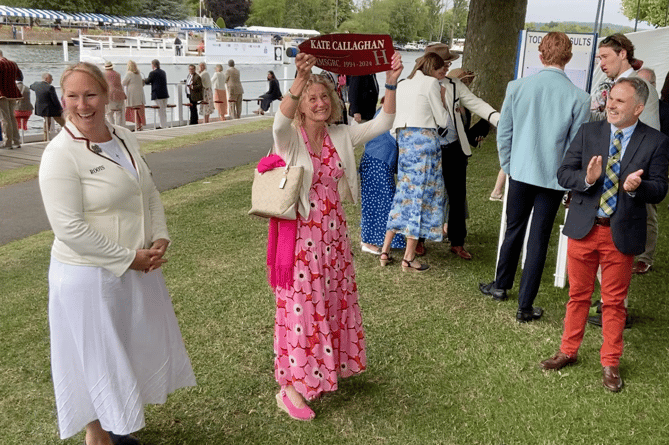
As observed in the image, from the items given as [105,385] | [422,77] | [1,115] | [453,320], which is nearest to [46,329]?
[105,385]

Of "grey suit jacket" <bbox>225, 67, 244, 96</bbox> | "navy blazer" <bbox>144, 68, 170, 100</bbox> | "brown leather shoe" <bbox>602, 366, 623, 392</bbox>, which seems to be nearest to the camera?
"brown leather shoe" <bbox>602, 366, 623, 392</bbox>

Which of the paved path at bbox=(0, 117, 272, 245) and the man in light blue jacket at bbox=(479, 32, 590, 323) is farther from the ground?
the man in light blue jacket at bbox=(479, 32, 590, 323)

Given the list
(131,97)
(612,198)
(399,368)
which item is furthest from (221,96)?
(612,198)

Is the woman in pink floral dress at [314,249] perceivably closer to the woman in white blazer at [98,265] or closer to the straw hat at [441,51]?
the woman in white blazer at [98,265]

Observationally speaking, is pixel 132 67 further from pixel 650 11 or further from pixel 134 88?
pixel 650 11

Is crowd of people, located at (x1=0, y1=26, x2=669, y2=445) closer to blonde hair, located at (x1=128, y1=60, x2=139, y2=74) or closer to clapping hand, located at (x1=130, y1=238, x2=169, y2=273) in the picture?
clapping hand, located at (x1=130, y1=238, x2=169, y2=273)

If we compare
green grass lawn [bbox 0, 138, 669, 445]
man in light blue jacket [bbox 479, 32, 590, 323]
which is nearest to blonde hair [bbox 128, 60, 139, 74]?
green grass lawn [bbox 0, 138, 669, 445]

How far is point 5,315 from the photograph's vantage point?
5.32 m

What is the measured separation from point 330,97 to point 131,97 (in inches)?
621

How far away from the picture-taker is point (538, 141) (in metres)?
4.70

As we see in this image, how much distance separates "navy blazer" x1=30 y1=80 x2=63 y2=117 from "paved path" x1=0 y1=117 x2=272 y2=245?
0.84 m

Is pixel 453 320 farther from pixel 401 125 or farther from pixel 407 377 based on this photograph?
pixel 401 125

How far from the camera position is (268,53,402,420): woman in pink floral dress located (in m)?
3.51

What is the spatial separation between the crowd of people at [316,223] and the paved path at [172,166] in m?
5.32
